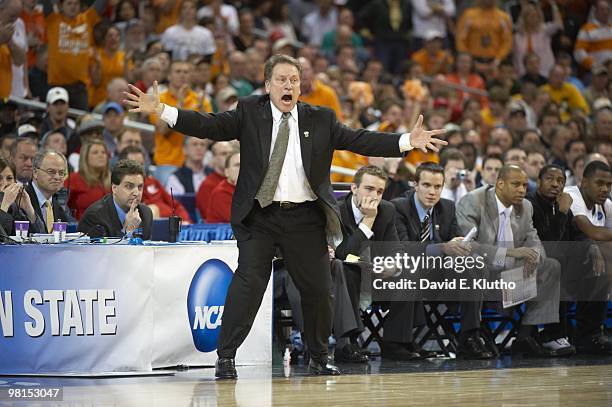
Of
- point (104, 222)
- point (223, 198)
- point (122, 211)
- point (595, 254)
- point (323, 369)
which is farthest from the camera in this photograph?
point (223, 198)

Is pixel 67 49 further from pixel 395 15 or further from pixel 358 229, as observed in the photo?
pixel 395 15

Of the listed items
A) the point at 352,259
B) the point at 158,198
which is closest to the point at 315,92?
the point at 158,198

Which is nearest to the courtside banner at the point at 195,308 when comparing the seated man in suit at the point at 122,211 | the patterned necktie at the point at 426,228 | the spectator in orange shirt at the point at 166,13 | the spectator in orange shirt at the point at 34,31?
the seated man in suit at the point at 122,211

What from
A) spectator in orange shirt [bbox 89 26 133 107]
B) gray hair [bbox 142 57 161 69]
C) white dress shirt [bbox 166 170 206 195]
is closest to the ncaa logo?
white dress shirt [bbox 166 170 206 195]

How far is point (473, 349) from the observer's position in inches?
359

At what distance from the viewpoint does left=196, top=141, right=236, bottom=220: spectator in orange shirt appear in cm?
1126

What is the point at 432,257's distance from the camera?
9.22 meters

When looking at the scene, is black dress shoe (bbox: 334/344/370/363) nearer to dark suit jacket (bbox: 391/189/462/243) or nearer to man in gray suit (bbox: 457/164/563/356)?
dark suit jacket (bbox: 391/189/462/243)

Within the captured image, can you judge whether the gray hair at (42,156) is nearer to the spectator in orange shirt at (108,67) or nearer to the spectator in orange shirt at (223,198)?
the spectator in orange shirt at (223,198)

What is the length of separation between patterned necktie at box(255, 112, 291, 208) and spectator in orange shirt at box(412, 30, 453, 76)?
10780 millimetres

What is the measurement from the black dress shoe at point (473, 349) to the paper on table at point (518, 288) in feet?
1.37

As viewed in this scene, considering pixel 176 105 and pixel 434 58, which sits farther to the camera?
pixel 434 58

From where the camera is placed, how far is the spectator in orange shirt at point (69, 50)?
13.6 m

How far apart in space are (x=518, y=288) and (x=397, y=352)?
1.14 meters
